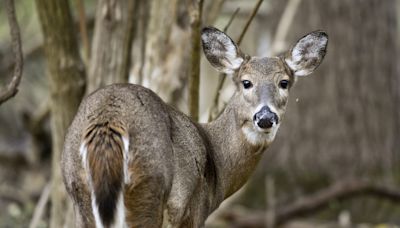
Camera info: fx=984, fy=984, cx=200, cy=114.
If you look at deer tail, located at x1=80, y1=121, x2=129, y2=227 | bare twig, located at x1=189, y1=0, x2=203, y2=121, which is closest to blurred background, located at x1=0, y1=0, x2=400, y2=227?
bare twig, located at x1=189, y1=0, x2=203, y2=121

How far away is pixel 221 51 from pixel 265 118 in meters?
1.02

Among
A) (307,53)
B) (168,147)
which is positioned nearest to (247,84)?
(307,53)

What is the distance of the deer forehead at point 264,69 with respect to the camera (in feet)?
24.0

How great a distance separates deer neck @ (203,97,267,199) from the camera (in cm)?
→ 731

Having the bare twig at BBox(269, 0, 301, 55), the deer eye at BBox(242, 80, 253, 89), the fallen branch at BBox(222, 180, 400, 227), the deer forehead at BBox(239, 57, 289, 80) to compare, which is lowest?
the fallen branch at BBox(222, 180, 400, 227)

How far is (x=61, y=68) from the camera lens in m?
8.22

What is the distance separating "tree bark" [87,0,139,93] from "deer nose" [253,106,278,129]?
2.03 meters

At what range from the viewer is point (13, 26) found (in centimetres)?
753

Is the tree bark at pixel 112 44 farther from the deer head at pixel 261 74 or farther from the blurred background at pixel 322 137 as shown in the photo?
the blurred background at pixel 322 137

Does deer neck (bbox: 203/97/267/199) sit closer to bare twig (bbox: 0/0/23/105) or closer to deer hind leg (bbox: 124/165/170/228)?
deer hind leg (bbox: 124/165/170/228)

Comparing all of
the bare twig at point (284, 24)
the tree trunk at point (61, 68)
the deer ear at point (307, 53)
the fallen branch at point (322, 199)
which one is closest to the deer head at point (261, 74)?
the deer ear at point (307, 53)

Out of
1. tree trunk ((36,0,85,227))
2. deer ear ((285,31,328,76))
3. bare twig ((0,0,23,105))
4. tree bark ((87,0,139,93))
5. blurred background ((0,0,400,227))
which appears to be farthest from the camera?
blurred background ((0,0,400,227))

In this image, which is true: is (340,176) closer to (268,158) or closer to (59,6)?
(268,158)

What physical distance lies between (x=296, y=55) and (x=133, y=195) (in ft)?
7.80
